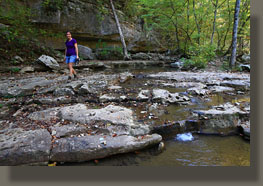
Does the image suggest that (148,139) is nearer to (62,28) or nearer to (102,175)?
(102,175)

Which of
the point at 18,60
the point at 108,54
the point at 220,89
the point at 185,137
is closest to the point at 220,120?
the point at 185,137

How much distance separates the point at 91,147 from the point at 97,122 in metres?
0.75

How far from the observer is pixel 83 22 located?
13805mm

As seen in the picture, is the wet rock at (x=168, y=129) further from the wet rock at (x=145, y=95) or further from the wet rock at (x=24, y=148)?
the wet rock at (x=24, y=148)

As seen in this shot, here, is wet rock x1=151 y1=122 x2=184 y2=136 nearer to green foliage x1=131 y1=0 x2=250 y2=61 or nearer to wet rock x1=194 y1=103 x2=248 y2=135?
wet rock x1=194 y1=103 x2=248 y2=135

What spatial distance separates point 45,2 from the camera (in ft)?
36.0

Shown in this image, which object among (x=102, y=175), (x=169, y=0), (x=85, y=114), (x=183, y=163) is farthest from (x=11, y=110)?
(x=169, y=0)

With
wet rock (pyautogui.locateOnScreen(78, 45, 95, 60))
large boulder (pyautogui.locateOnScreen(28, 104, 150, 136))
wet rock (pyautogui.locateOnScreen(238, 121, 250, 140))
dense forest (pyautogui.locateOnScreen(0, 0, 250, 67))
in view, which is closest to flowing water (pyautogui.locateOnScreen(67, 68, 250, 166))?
wet rock (pyautogui.locateOnScreen(238, 121, 250, 140))

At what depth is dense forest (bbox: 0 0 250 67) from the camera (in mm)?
9453

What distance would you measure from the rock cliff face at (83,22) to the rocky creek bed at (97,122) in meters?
8.78

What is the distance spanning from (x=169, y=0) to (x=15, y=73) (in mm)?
13864

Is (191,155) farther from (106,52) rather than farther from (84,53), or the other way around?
(106,52)

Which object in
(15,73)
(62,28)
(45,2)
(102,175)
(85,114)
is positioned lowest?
(102,175)

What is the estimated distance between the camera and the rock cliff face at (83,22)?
1174cm
